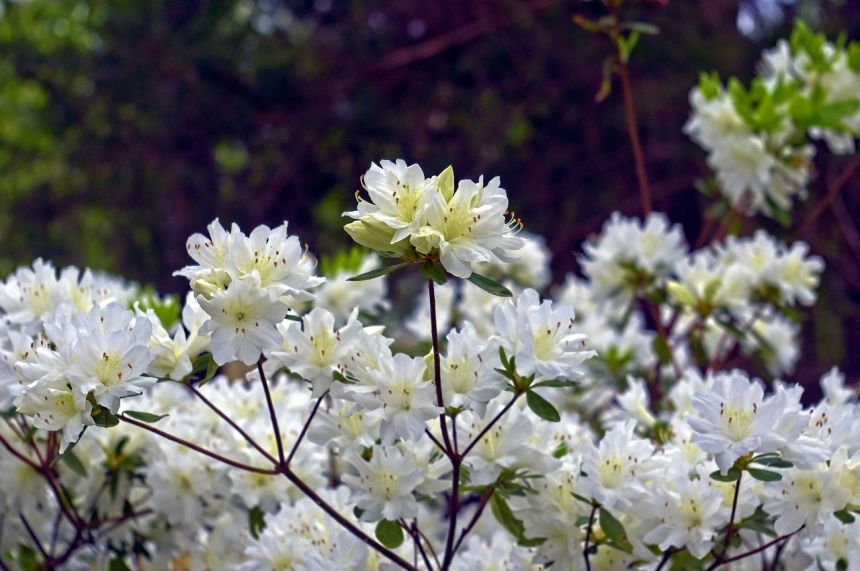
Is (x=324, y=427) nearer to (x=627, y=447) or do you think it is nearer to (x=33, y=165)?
(x=627, y=447)

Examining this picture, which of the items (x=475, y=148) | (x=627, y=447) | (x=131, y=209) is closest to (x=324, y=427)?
(x=627, y=447)

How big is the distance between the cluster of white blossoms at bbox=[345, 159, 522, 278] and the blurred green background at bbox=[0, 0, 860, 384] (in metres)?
3.92

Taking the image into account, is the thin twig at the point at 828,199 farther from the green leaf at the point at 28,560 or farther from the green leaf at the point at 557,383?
the green leaf at the point at 28,560

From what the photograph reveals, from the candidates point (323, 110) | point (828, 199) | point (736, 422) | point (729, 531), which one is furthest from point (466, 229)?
point (323, 110)

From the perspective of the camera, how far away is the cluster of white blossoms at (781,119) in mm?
2404

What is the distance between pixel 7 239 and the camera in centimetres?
664

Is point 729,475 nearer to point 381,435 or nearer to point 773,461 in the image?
point 773,461

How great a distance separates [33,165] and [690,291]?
5741 mm

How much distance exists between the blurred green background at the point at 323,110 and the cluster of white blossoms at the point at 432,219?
154 inches

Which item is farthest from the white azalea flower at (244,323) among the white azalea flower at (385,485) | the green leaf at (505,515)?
Result: the green leaf at (505,515)

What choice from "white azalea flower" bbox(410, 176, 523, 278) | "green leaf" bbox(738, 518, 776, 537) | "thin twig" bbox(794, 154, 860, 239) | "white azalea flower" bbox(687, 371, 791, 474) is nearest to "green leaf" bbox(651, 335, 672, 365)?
"thin twig" bbox(794, 154, 860, 239)

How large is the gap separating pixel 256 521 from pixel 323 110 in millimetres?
4518

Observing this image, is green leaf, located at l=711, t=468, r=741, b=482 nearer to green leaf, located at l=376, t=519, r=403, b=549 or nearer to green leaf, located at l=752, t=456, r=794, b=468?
green leaf, located at l=752, t=456, r=794, b=468

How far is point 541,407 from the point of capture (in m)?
1.24
